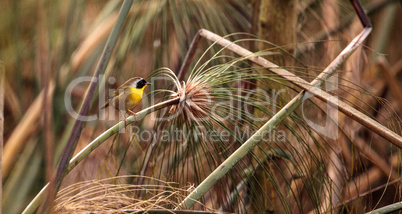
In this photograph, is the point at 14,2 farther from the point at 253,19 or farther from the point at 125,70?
the point at 253,19

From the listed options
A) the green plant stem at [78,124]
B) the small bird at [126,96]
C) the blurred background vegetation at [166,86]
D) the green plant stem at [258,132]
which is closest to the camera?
the green plant stem at [78,124]

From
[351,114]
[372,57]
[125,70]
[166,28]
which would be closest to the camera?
[351,114]

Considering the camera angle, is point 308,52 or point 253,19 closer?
point 253,19

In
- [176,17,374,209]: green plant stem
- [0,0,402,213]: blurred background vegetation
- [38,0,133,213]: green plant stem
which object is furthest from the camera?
[0,0,402,213]: blurred background vegetation

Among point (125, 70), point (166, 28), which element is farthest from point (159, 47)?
point (125, 70)

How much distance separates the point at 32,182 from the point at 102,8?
0.69 metres

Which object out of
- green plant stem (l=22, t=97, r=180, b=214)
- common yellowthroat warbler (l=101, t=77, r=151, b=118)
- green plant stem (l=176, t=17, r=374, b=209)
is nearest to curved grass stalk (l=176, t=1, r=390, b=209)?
green plant stem (l=176, t=17, r=374, b=209)

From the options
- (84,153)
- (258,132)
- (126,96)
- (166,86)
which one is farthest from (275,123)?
(126,96)

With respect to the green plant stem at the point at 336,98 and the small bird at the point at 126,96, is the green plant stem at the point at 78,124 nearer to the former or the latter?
the green plant stem at the point at 336,98

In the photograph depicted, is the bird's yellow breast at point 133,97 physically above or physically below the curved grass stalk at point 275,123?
above

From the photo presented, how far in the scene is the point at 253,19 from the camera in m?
1.55

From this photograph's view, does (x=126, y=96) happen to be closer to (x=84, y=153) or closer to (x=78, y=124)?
(x=84, y=153)

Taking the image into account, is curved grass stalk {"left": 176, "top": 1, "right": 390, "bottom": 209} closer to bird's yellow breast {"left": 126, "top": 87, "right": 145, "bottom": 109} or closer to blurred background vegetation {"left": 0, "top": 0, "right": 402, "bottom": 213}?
blurred background vegetation {"left": 0, "top": 0, "right": 402, "bottom": 213}

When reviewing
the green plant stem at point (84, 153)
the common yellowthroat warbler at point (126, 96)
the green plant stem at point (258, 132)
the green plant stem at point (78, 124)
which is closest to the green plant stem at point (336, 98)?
the green plant stem at point (258, 132)
